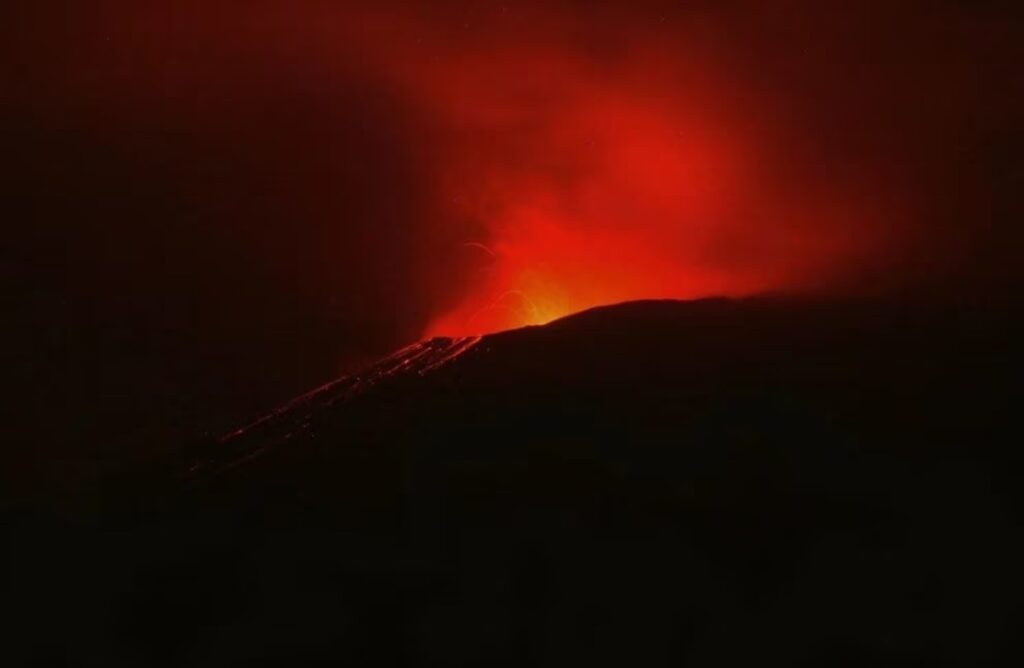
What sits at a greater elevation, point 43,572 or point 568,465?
point 43,572

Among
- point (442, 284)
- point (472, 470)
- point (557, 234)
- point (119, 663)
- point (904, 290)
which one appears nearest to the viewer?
point (119, 663)

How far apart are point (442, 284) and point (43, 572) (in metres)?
12.7

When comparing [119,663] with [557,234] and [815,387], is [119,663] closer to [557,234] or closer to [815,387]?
[815,387]

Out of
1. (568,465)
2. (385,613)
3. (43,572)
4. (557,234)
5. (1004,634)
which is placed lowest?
(1004,634)

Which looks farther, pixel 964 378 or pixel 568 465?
pixel 964 378

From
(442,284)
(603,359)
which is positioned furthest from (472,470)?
(442,284)

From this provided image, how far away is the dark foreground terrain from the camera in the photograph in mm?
6398

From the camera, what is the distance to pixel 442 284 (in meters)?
20.1

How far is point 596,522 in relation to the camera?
741cm

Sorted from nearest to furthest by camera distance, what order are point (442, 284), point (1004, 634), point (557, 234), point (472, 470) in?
point (1004, 634)
point (472, 470)
point (557, 234)
point (442, 284)

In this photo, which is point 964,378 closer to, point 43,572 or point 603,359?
point 603,359

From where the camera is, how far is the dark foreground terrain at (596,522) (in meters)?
6.40

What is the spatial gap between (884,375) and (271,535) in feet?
15.9

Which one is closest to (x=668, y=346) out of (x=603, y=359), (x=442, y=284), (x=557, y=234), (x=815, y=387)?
(x=603, y=359)
